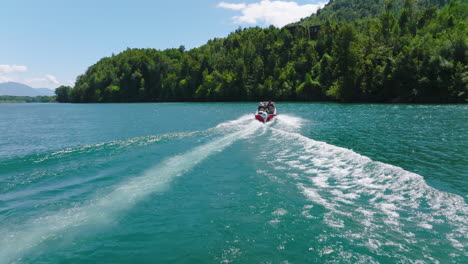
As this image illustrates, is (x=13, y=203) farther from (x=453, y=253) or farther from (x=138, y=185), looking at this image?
(x=453, y=253)

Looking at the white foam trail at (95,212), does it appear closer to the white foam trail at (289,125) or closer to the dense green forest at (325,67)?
the white foam trail at (289,125)

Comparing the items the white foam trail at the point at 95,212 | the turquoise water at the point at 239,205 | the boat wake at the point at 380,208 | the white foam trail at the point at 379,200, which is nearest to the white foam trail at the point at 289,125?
the turquoise water at the point at 239,205

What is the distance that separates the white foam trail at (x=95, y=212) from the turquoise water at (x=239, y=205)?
6 centimetres

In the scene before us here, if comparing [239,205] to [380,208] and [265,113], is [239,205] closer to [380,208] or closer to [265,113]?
[380,208]

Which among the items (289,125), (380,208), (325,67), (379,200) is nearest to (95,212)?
(380,208)

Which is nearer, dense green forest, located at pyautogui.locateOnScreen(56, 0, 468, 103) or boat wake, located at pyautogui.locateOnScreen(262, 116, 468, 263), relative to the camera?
boat wake, located at pyautogui.locateOnScreen(262, 116, 468, 263)

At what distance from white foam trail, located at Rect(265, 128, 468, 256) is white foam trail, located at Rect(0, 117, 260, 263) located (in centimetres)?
707

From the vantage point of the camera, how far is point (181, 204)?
13.1 meters

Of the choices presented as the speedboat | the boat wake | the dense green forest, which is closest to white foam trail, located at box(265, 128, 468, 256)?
the boat wake

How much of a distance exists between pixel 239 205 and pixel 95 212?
6.12 metres

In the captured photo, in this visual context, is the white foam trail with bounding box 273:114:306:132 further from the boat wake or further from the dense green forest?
the dense green forest

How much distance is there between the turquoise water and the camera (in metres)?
9.11

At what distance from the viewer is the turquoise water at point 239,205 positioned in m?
9.11

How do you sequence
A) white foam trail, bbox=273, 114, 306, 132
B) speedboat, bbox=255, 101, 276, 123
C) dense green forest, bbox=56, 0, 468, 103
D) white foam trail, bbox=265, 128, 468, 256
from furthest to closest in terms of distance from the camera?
dense green forest, bbox=56, 0, 468, 103
speedboat, bbox=255, 101, 276, 123
white foam trail, bbox=273, 114, 306, 132
white foam trail, bbox=265, 128, 468, 256
